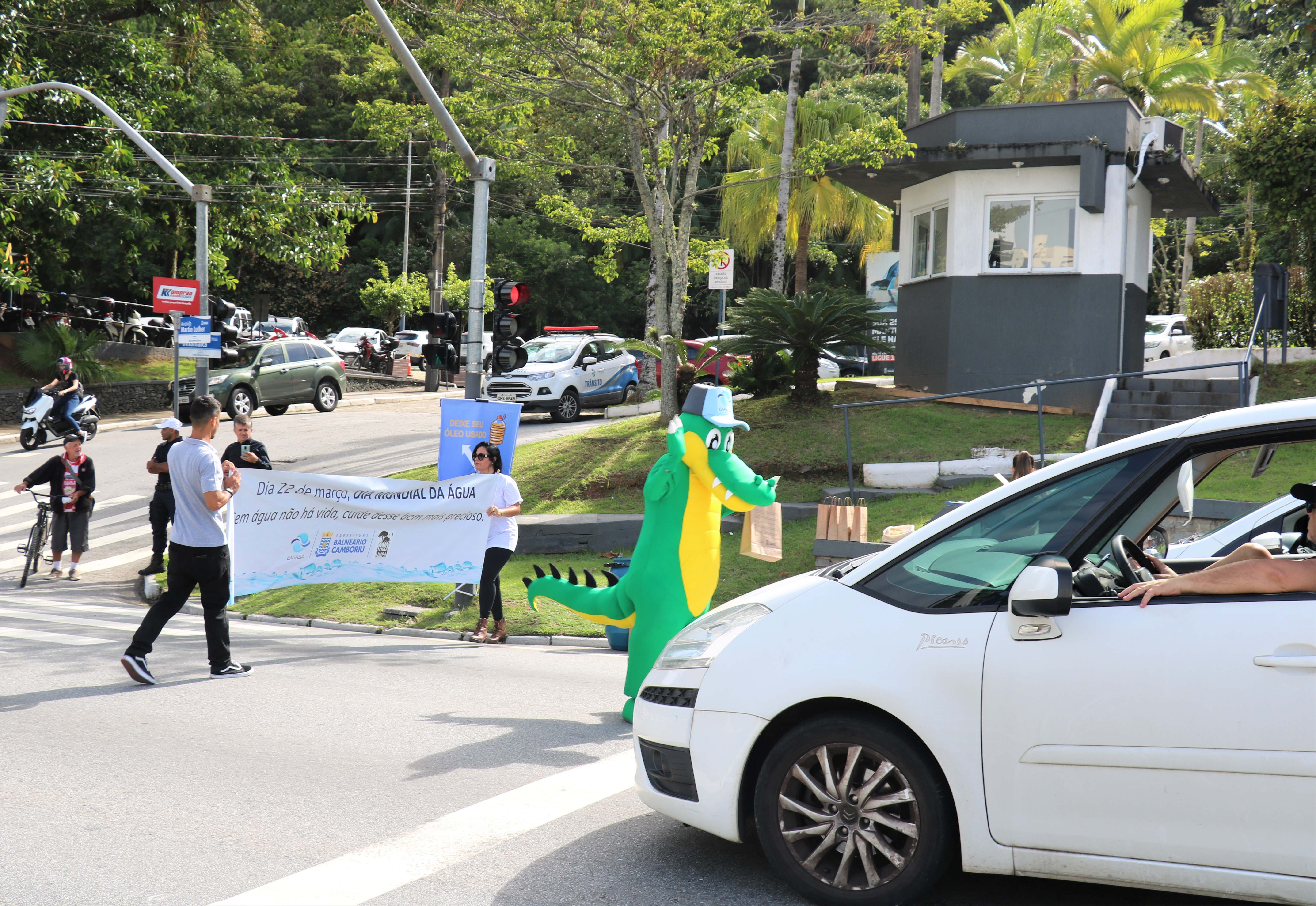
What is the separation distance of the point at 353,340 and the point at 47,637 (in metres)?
38.0

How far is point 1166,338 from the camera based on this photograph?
33719 millimetres

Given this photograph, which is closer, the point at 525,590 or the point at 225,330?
the point at 525,590

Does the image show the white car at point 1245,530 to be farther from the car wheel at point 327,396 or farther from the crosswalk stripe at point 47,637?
the car wheel at point 327,396

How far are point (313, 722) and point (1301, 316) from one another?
21.1m

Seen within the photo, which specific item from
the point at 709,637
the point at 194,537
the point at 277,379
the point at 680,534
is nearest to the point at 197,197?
the point at 277,379

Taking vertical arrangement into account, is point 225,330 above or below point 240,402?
above

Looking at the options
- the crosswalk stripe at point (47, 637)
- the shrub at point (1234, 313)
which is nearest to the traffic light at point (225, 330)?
the crosswalk stripe at point (47, 637)

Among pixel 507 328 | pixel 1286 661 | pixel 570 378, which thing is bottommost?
pixel 1286 661

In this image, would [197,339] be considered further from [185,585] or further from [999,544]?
[999,544]

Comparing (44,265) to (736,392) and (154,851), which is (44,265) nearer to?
(736,392)

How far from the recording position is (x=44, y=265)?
3288 centimetres

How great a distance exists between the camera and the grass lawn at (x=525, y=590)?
1160cm

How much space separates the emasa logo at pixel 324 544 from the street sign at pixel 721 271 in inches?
514

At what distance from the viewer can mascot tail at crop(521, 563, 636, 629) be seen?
6676 mm
